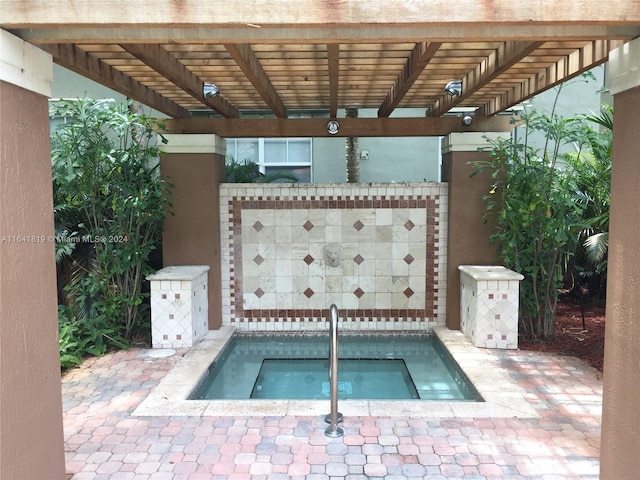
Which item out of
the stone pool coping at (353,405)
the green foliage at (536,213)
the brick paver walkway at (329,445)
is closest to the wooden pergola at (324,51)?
the green foliage at (536,213)

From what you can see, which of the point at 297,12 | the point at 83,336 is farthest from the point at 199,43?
the point at 83,336

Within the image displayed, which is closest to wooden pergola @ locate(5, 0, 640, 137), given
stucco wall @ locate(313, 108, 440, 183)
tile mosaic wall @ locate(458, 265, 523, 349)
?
tile mosaic wall @ locate(458, 265, 523, 349)

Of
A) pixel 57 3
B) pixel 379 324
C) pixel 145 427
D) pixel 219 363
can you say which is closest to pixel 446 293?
pixel 379 324

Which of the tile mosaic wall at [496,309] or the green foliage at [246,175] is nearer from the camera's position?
the tile mosaic wall at [496,309]

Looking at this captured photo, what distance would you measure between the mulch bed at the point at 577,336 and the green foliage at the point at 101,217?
4.48 meters

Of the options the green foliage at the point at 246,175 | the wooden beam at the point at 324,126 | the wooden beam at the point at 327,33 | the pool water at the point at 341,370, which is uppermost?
the wooden beam at the point at 324,126

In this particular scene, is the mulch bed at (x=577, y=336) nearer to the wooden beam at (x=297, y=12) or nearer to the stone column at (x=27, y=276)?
the wooden beam at (x=297, y=12)

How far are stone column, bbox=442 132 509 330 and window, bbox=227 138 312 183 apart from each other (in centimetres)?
424

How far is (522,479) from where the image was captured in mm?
2936

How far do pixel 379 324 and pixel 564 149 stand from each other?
525 cm

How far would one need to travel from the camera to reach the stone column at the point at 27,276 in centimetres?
231

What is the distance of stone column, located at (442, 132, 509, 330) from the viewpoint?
621 centimetres

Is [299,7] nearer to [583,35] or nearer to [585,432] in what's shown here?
[583,35]

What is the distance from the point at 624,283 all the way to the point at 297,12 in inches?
80.6
